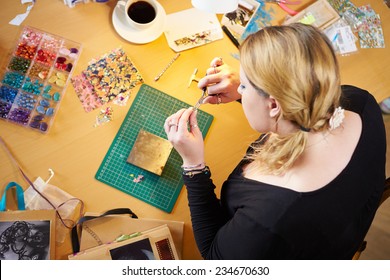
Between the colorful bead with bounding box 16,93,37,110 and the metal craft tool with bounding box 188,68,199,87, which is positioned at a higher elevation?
the metal craft tool with bounding box 188,68,199,87

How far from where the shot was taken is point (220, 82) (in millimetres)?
1180

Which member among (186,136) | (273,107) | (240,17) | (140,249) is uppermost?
(240,17)

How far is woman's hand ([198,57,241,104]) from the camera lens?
1172mm

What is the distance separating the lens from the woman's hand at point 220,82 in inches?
46.1

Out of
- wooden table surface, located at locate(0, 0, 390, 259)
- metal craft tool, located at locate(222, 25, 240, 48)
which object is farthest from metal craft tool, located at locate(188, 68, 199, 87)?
metal craft tool, located at locate(222, 25, 240, 48)

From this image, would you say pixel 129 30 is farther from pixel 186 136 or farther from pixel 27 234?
pixel 27 234

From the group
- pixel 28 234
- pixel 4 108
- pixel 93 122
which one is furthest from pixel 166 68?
pixel 28 234

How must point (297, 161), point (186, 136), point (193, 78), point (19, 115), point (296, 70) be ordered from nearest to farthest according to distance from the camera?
point (296, 70) < point (297, 161) < point (186, 136) < point (19, 115) < point (193, 78)

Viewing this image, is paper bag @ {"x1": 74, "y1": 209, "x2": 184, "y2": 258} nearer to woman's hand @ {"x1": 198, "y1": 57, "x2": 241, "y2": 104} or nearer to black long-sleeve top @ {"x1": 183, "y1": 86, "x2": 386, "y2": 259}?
black long-sleeve top @ {"x1": 183, "y1": 86, "x2": 386, "y2": 259}

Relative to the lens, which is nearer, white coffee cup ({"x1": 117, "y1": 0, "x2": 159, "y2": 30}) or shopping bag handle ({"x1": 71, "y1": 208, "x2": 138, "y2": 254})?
shopping bag handle ({"x1": 71, "y1": 208, "x2": 138, "y2": 254})

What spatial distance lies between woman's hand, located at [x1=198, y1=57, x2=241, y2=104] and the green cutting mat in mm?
95

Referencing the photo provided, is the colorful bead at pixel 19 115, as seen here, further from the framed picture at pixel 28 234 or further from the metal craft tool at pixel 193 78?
the metal craft tool at pixel 193 78

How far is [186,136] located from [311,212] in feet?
1.27

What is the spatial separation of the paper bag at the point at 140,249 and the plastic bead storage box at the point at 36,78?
405 mm
